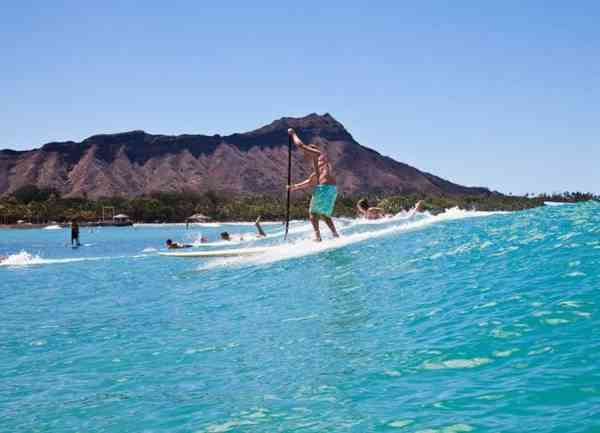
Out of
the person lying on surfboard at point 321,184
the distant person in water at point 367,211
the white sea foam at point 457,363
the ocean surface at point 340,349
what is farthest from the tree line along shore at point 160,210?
the white sea foam at point 457,363

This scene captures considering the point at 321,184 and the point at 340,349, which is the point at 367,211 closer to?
the point at 321,184

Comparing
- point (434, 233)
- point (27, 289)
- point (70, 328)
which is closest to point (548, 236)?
point (434, 233)

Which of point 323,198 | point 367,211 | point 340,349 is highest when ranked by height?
point 323,198

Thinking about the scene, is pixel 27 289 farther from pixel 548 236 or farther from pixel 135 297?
pixel 548 236

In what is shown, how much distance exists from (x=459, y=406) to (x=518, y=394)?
0.45m

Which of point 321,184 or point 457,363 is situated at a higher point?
point 321,184

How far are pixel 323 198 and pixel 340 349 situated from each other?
10713mm

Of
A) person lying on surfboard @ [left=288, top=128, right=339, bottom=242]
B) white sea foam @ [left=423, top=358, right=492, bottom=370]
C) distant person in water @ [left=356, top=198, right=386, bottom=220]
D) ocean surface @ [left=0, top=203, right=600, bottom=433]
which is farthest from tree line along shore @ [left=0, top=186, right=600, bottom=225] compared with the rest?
white sea foam @ [left=423, top=358, right=492, bottom=370]

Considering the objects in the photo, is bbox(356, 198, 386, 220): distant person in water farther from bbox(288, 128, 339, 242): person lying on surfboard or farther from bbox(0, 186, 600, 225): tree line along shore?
bbox(0, 186, 600, 225): tree line along shore

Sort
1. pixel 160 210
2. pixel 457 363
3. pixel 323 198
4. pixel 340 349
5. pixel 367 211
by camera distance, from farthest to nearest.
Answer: pixel 160 210
pixel 367 211
pixel 323 198
pixel 340 349
pixel 457 363

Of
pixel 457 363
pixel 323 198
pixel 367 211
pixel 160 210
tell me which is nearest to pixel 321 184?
pixel 323 198

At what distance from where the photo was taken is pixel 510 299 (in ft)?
26.5

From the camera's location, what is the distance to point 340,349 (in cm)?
714

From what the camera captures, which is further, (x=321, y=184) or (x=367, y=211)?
(x=367, y=211)
